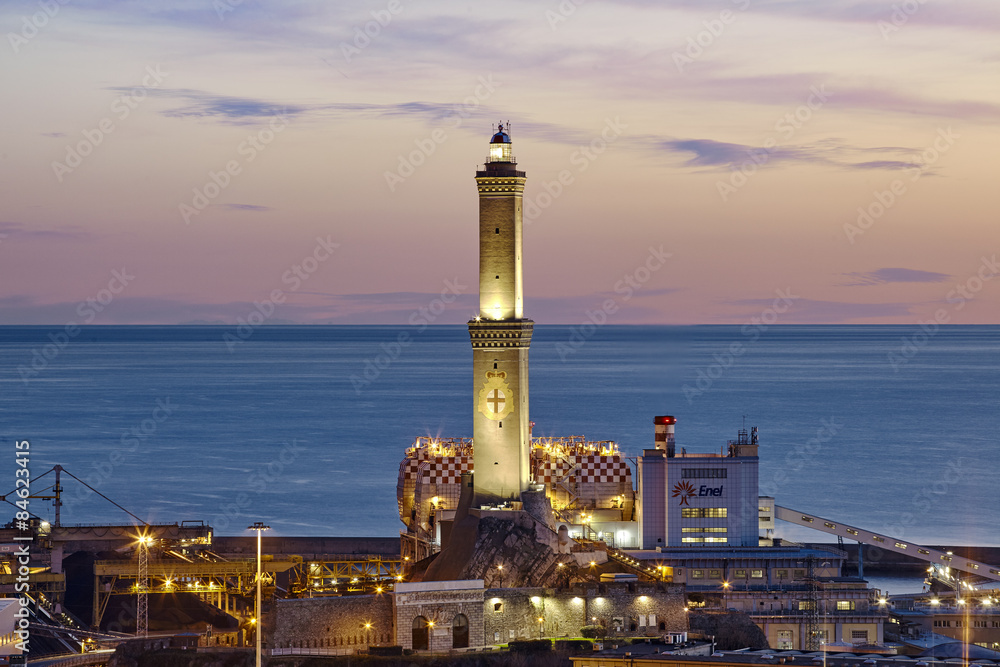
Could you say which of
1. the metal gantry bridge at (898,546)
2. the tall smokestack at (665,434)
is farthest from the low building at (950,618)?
the tall smokestack at (665,434)

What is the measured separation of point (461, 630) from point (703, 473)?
18.9m

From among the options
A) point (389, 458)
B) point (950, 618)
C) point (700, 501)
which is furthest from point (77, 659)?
point (389, 458)

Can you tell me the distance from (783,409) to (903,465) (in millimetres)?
49859

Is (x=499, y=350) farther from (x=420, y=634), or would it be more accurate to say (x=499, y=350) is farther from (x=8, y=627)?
(x=8, y=627)

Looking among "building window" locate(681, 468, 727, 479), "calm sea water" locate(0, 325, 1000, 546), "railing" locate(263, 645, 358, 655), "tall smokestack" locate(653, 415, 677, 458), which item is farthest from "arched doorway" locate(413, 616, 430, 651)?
"calm sea water" locate(0, 325, 1000, 546)

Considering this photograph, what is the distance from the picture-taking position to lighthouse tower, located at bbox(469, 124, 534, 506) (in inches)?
2655

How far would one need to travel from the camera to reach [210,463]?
149500mm

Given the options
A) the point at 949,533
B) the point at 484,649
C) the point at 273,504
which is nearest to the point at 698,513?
the point at 484,649

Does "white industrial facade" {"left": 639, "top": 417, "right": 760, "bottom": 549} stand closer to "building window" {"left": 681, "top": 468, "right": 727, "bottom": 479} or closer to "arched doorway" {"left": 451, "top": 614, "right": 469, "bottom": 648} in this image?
"building window" {"left": 681, "top": 468, "right": 727, "bottom": 479}

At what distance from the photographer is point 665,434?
75.8m

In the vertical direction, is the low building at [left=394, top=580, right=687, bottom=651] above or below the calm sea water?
below

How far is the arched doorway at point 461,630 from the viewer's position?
58.4 m

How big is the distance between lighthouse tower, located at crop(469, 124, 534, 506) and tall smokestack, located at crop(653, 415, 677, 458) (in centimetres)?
978

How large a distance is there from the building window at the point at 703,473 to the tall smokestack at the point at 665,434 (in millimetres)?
1357
